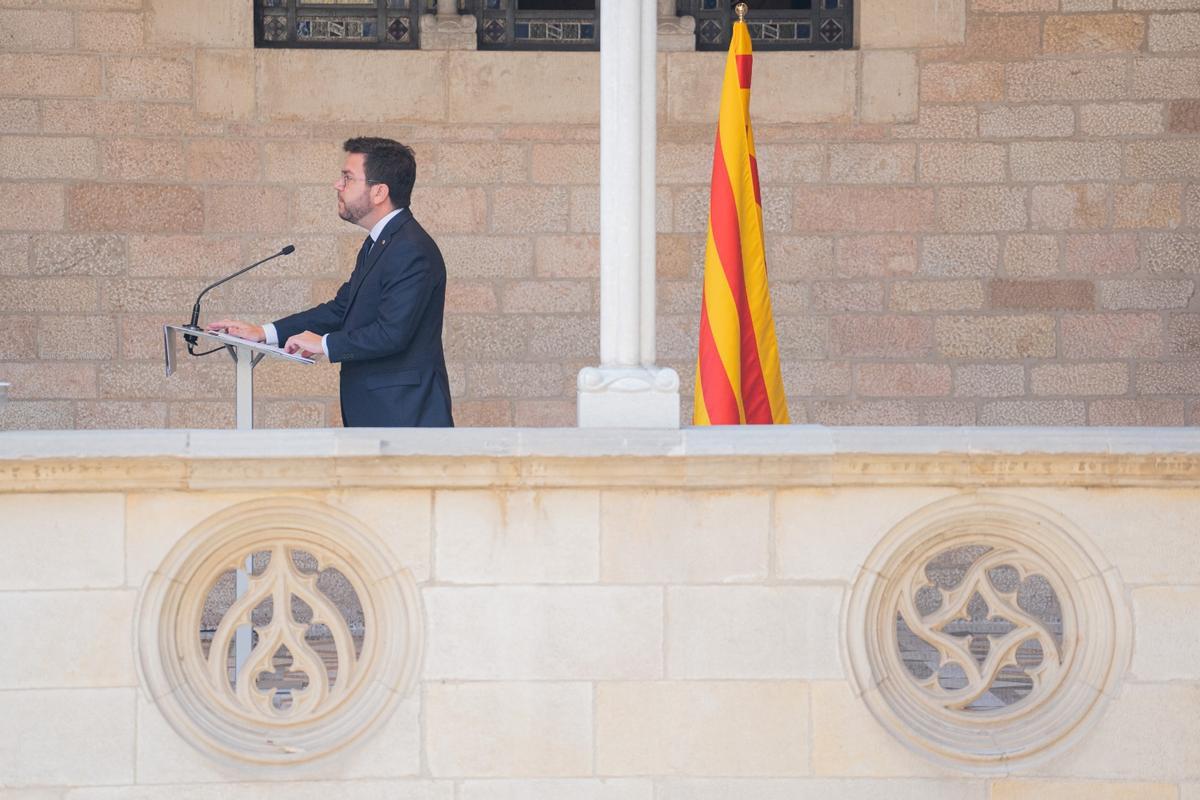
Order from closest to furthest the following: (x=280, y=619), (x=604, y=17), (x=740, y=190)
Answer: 1. (x=280, y=619)
2. (x=604, y=17)
3. (x=740, y=190)

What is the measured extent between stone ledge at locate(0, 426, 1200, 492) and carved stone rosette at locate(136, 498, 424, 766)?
117 millimetres

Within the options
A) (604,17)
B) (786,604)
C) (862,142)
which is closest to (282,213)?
(862,142)

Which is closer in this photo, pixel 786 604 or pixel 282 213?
pixel 786 604

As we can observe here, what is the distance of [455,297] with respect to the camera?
7.12 m

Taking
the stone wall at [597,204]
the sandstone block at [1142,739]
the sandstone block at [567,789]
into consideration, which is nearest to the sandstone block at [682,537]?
the sandstone block at [567,789]

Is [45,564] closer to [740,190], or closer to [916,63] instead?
[740,190]

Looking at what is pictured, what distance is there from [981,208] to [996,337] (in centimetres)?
52

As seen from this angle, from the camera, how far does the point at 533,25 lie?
7234 millimetres

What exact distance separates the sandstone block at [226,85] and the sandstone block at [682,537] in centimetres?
358

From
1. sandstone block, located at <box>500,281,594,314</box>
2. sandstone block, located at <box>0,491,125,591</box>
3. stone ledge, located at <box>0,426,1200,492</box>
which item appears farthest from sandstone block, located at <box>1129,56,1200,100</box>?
sandstone block, located at <box>0,491,125,591</box>

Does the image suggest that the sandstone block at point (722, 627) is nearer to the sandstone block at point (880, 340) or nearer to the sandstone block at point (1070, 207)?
the sandstone block at point (880, 340)

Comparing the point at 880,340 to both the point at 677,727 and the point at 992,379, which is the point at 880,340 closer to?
the point at 992,379

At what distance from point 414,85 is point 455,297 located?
85cm

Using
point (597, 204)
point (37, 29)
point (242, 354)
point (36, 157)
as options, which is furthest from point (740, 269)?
point (37, 29)
